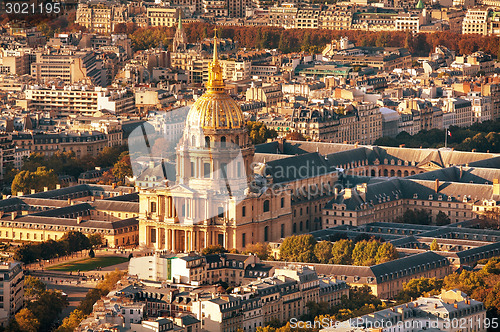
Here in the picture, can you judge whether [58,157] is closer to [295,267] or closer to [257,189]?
[257,189]

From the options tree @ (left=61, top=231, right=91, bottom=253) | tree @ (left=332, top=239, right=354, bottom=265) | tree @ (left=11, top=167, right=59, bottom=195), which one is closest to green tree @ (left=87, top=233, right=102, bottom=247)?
tree @ (left=61, top=231, right=91, bottom=253)

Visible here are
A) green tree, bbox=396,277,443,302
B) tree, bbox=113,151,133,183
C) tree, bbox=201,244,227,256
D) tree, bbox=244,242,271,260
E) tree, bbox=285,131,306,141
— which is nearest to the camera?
green tree, bbox=396,277,443,302

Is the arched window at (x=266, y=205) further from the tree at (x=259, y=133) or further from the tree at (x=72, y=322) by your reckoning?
the tree at (x=259, y=133)

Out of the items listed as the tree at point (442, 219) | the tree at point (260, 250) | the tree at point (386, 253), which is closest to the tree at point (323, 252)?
the tree at point (386, 253)

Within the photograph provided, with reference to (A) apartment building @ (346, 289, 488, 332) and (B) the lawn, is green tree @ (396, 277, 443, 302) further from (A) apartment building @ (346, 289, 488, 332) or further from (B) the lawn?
(B) the lawn

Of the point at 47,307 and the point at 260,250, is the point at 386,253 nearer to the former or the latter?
the point at 260,250

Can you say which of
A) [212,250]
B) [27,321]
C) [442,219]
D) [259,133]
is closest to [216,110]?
[212,250]
